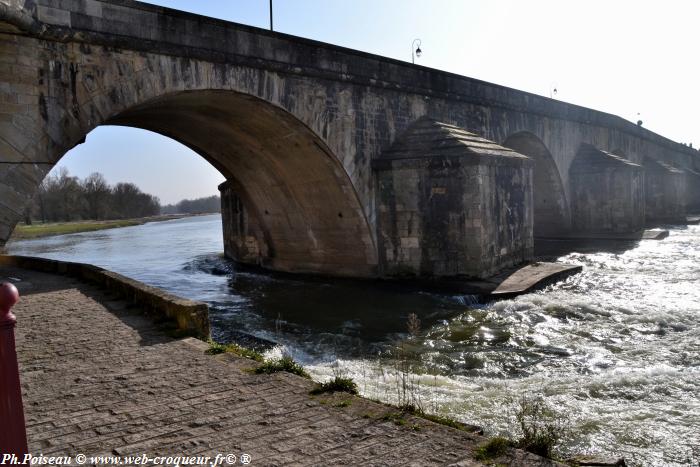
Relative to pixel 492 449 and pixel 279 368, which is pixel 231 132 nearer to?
pixel 279 368

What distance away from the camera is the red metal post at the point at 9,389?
219 cm

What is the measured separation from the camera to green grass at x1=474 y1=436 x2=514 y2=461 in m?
3.12

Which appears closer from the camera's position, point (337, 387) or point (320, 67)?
point (337, 387)

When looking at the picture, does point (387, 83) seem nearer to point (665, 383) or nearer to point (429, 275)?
point (429, 275)

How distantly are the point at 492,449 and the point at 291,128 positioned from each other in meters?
9.68

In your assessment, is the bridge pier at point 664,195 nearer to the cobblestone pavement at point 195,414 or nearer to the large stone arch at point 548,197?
the large stone arch at point 548,197

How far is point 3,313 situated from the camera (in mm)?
2188

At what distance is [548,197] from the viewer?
23.1 meters

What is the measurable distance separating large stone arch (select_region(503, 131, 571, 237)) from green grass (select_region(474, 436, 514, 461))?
65.8 ft

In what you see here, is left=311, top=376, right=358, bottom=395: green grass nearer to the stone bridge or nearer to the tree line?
the stone bridge

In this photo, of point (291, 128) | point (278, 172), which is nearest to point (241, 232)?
point (278, 172)

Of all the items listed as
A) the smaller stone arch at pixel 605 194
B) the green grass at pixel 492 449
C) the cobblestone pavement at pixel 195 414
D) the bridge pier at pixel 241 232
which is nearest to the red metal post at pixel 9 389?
the cobblestone pavement at pixel 195 414

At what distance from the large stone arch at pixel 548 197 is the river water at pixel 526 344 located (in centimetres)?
793

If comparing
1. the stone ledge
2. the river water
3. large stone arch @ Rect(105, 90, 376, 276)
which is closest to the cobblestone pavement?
the stone ledge
